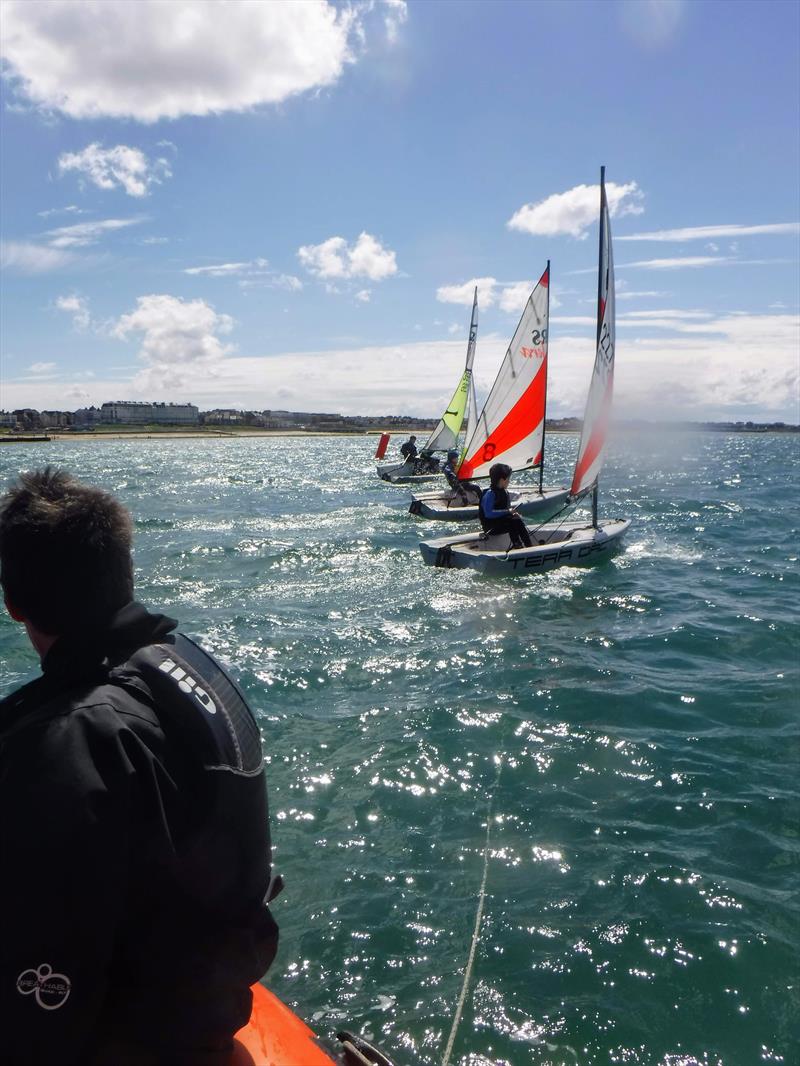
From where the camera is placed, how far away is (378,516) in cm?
2155

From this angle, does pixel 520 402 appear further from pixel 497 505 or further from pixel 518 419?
pixel 497 505

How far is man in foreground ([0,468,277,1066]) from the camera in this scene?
4.90 ft

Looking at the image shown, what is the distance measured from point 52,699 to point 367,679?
6.53 metres

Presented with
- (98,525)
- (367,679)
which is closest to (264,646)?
(367,679)

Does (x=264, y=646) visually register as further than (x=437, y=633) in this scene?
No

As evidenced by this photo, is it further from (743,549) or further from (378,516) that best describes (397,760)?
(378,516)

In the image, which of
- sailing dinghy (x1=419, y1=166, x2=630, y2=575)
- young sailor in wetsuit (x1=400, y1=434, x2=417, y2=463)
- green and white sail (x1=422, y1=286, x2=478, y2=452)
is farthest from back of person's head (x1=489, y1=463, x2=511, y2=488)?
young sailor in wetsuit (x1=400, y1=434, x2=417, y2=463)

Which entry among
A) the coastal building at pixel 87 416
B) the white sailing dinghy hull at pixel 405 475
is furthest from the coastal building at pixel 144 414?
the white sailing dinghy hull at pixel 405 475

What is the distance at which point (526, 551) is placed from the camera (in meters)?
13.1

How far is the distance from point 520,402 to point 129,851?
1843 cm

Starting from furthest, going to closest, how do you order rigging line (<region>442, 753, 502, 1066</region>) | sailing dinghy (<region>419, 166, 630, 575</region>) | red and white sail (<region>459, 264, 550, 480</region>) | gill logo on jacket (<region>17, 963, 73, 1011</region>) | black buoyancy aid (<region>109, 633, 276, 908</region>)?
red and white sail (<region>459, 264, 550, 480</region>), sailing dinghy (<region>419, 166, 630, 575</region>), rigging line (<region>442, 753, 502, 1066</region>), black buoyancy aid (<region>109, 633, 276, 908</region>), gill logo on jacket (<region>17, 963, 73, 1011</region>)

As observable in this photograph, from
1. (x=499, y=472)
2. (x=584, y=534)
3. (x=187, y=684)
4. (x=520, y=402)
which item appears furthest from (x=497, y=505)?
(x=187, y=684)

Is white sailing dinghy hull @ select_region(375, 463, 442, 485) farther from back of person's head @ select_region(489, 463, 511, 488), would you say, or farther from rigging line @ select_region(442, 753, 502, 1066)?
rigging line @ select_region(442, 753, 502, 1066)

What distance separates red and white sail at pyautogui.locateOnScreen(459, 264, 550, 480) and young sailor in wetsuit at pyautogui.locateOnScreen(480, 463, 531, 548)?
489 centimetres
